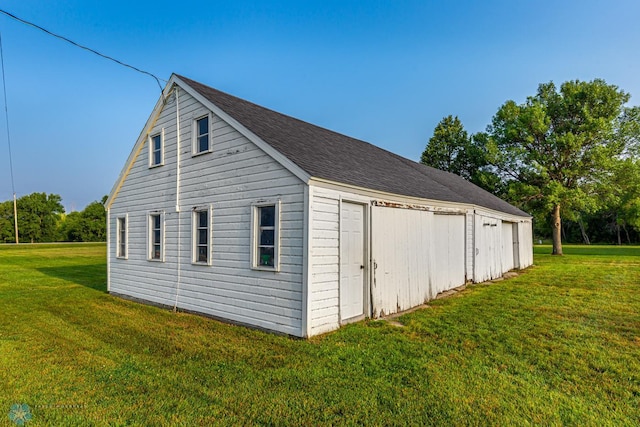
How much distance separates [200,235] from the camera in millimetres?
8883

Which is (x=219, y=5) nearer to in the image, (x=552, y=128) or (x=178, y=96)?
(x=178, y=96)

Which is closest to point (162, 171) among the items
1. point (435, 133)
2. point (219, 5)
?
point (219, 5)

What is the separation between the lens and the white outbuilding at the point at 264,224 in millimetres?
6738

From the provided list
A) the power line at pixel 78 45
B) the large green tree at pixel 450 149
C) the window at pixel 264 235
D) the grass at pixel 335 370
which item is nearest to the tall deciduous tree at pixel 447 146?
the large green tree at pixel 450 149

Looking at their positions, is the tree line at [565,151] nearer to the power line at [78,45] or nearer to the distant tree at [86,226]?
the power line at [78,45]

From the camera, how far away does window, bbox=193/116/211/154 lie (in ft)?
29.1

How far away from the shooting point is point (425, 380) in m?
4.45

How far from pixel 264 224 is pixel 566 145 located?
27.2m

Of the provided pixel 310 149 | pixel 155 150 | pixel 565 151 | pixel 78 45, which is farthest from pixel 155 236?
pixel 565 151

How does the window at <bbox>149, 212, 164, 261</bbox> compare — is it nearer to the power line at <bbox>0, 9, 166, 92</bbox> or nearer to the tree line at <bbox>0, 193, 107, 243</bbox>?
the power line at <bbox>0, 9, 166, 92</bbox>

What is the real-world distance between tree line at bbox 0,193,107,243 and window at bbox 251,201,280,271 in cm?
7229

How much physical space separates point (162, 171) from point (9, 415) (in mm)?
7350

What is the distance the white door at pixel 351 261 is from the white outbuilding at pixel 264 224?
4cm

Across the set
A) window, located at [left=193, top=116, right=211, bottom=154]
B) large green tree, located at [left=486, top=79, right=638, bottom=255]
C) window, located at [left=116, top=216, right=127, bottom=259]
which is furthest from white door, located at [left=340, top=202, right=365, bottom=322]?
large green tree, located at [left=486, top=79, right=638, bottom=255]
